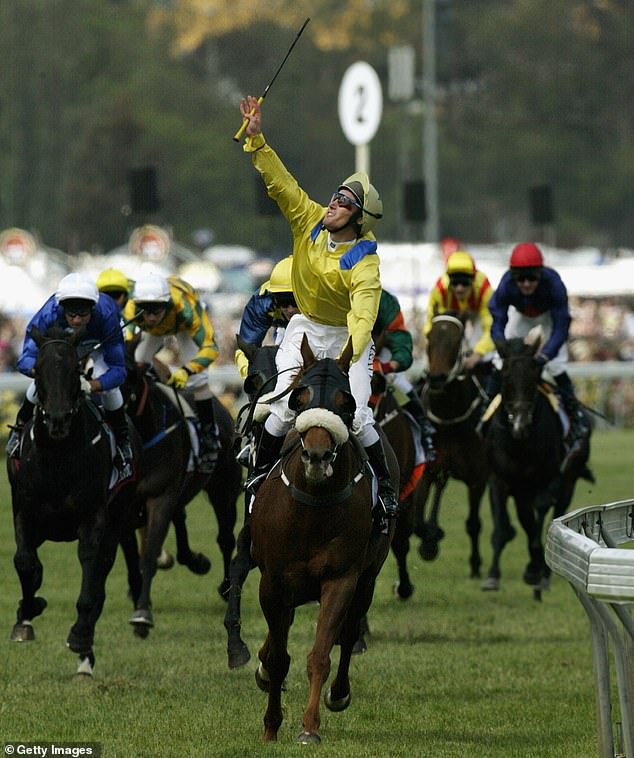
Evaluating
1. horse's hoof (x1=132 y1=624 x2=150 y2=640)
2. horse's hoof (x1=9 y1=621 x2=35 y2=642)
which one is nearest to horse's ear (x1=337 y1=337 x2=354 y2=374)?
horse's hoof (x1=9 y1=621 x2=35 y2=642)

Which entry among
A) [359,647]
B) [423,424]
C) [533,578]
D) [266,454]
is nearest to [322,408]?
[266,454]

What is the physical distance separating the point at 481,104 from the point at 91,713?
61224 mm

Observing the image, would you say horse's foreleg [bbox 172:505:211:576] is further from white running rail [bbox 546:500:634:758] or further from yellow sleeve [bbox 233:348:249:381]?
white running rail [bbox 546:500:634:758]

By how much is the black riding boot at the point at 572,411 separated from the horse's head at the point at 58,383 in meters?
4.94

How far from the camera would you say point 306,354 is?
736 centimetres

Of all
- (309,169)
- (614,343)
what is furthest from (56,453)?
(309,169)

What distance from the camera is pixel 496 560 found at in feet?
41.9

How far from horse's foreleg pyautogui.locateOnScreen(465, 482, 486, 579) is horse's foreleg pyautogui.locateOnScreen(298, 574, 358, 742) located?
6.31 meters

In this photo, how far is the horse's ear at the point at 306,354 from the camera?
735 cm

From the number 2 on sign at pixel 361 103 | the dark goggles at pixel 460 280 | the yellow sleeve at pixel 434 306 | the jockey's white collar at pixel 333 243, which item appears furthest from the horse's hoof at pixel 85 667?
the number 2 on sign at pixel 361 103

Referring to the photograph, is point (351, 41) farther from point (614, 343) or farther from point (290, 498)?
point (290, 498)

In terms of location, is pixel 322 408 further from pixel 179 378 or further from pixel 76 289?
pixel 179 378

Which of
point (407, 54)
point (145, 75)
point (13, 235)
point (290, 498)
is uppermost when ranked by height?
point (145, 75)

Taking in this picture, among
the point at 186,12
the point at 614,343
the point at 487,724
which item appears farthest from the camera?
the point at 186,12
